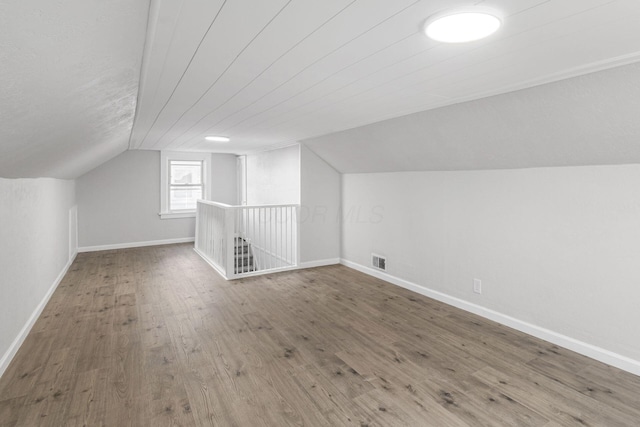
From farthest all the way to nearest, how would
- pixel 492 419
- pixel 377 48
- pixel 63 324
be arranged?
pixel 63 324 < pixel 492 419 < pixel 377 48

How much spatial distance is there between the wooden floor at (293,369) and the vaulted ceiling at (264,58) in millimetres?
1462

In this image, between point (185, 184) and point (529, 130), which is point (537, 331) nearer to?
point (529, 130)

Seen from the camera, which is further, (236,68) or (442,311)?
(442,311)

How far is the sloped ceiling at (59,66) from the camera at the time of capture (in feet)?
2.91

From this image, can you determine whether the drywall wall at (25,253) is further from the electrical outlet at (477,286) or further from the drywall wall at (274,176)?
the electrical outlet at (477,286)

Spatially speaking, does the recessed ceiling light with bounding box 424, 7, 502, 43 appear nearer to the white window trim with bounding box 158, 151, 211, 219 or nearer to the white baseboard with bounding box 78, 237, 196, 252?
the white window trim with bounding box 158, 151, 211, 219

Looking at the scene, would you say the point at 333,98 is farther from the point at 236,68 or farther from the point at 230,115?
the point at 230,115

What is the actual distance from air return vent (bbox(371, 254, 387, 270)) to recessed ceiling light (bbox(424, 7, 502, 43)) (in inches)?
131

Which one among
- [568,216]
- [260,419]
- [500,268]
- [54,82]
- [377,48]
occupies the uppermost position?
[377,48]

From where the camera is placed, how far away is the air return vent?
4.51 meters

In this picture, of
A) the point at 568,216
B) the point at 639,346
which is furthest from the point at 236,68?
the point at 639,346

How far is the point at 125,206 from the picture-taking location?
21.7 feet

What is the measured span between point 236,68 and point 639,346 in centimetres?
323

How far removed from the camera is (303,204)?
16.7ft
